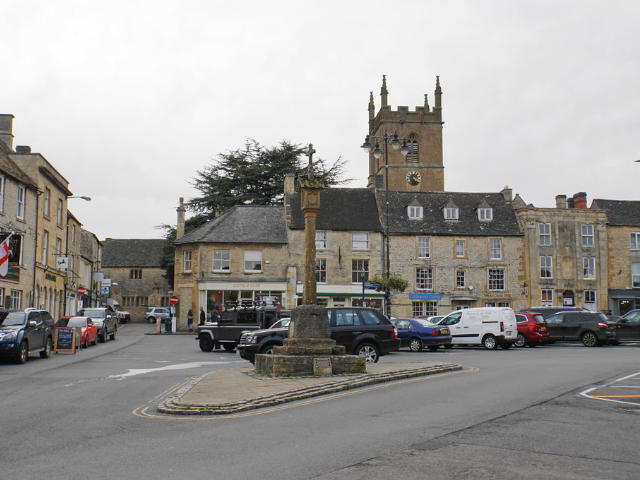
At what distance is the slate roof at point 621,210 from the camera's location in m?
51.3

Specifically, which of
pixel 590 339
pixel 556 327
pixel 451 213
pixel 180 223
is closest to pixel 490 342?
pixel 556 327

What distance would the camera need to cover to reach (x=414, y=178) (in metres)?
71.6

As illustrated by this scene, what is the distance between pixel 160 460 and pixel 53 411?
454 cm

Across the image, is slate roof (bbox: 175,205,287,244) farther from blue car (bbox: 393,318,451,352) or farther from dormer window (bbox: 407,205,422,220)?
blue car (bbox: 393,318,451,352)

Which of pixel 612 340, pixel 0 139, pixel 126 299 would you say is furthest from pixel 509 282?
pixel 126 299

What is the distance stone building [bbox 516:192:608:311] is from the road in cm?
3607

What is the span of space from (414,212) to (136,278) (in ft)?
141

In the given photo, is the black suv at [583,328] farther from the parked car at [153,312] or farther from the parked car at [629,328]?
the parked car at [153,312]

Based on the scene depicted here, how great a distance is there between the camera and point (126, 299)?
80.4 m

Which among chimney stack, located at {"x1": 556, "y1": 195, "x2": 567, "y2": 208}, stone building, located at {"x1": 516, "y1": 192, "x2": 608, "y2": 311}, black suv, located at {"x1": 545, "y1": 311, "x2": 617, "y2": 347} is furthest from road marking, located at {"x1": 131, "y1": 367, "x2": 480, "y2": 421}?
chimney stack, located at {"x1": 556, "y1": 195, "x2": 567, "y2": 208}

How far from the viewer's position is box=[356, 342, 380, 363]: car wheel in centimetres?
1958

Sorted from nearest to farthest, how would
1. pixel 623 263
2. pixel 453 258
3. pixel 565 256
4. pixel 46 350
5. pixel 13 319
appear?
pixel 13 319 < pixel 46 350 < pixel 453 258 < pixel 565 256 < pixel 623 263

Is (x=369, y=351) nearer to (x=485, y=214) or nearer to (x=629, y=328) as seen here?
(x=629, y=328)

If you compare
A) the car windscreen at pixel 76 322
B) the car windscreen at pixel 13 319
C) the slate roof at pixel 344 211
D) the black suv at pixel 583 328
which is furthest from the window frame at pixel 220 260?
the car windscreen at pixel 13 319
